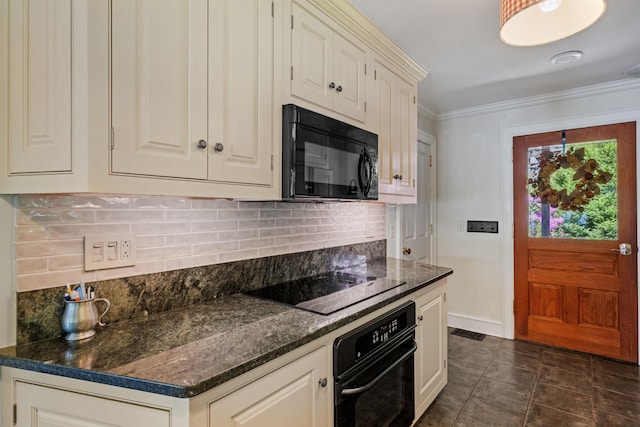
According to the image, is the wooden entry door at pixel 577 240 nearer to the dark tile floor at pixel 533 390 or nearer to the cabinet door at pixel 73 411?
the dark tile floor at pixel 533 390

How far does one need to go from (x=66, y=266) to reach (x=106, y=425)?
52 cm

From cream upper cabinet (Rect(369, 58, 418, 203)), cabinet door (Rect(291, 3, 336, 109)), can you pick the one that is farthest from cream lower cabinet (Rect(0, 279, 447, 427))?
cream upper cabinet (Rect(369, 58, 418, 203))

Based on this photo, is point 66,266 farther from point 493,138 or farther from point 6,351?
point 493,138

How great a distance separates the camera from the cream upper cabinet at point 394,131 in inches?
83.0

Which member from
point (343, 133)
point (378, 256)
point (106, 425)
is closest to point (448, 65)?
point (343, 133)

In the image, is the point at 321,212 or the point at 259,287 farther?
the point at 321,212

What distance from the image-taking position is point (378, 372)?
150 cm

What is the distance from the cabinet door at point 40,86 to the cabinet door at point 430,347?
173 centimetres

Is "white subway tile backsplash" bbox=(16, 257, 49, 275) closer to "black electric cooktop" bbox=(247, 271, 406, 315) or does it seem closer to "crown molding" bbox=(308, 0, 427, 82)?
"black electric cooktop" bbox=(247, 271, 406, 315)

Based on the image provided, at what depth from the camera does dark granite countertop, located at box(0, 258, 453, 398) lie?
0.84 m

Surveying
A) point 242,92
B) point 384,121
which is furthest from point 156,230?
point 384,121

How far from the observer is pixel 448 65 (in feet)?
8.09

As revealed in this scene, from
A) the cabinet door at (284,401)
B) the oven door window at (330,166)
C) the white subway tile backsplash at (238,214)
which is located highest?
Result: the oven door window at (330,166)

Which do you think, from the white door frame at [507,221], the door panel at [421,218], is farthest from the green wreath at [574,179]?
the door panel at [421,218]
